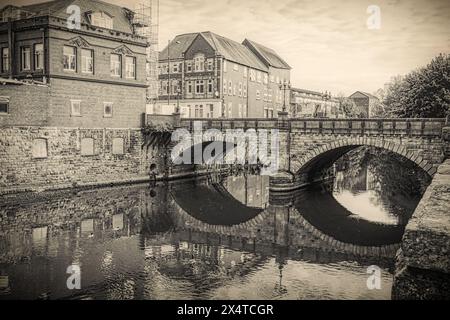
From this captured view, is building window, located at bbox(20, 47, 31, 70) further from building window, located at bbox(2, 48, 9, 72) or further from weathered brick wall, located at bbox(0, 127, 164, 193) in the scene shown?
weathered brick wall, located at bbox(0, 127, 164, 193)

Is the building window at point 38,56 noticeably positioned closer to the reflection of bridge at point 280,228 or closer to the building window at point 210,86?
the reflection of bridge at point 280,228

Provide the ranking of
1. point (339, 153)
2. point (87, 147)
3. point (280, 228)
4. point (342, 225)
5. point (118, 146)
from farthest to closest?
point (118, 146) < point (339, 153) < point (87, 147) < point (342, 225) < point (280, 228)

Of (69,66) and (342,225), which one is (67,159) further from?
(342,225)

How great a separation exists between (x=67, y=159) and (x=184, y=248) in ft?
51.1

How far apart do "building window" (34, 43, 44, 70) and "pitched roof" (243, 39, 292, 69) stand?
37.2m

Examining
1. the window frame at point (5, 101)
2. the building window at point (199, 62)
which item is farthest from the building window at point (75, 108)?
the building window at point (199, 62)

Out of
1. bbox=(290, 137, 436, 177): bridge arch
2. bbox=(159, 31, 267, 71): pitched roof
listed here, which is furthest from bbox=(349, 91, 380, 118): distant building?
bbox=(290, 137, 436, 177): bridge arch

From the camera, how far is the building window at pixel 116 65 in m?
33.1

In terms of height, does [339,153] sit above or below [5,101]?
below

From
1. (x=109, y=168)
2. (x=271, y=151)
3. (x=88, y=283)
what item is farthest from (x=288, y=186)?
(x=88, y=283)

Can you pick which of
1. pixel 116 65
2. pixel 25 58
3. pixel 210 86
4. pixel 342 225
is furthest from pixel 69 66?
pixel 210 86

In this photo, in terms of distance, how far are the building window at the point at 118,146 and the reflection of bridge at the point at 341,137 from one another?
675cm

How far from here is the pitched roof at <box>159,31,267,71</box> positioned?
1991 inches

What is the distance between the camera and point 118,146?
111 feet
